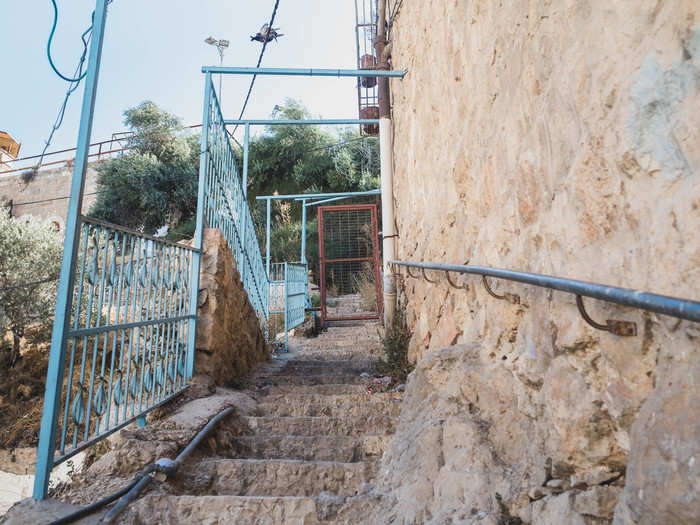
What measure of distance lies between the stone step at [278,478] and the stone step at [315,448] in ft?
0.85

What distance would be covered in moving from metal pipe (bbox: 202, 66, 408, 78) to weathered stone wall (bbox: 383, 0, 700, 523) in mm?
1717

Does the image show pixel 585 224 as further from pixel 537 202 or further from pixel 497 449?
pixel 497 449

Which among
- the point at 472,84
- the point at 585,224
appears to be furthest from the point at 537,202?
the point at 472,84

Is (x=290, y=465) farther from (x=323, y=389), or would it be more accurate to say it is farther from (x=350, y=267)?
(x=350, y=267)

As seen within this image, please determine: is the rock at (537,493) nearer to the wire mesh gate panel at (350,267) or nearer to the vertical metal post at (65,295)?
the vertical metal post at (65,295)

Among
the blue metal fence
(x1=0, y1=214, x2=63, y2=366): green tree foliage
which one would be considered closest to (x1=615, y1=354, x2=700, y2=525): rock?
the blue metal fence

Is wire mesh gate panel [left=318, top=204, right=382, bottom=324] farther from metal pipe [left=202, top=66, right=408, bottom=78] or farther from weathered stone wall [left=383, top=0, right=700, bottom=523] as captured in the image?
weathered stone wall [left=383, top=0, right=700, bottom=523]

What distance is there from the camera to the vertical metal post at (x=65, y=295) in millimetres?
1772

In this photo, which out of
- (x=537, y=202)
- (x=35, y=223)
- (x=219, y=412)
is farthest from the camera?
(x=35, y=223)

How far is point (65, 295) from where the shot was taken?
188 cm

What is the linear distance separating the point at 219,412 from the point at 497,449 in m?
1.96

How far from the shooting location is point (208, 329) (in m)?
3.50

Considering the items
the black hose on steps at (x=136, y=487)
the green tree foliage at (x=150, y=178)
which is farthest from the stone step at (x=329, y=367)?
the green tree foliage at (x=150, y=178)

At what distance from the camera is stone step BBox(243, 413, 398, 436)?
109 inches
